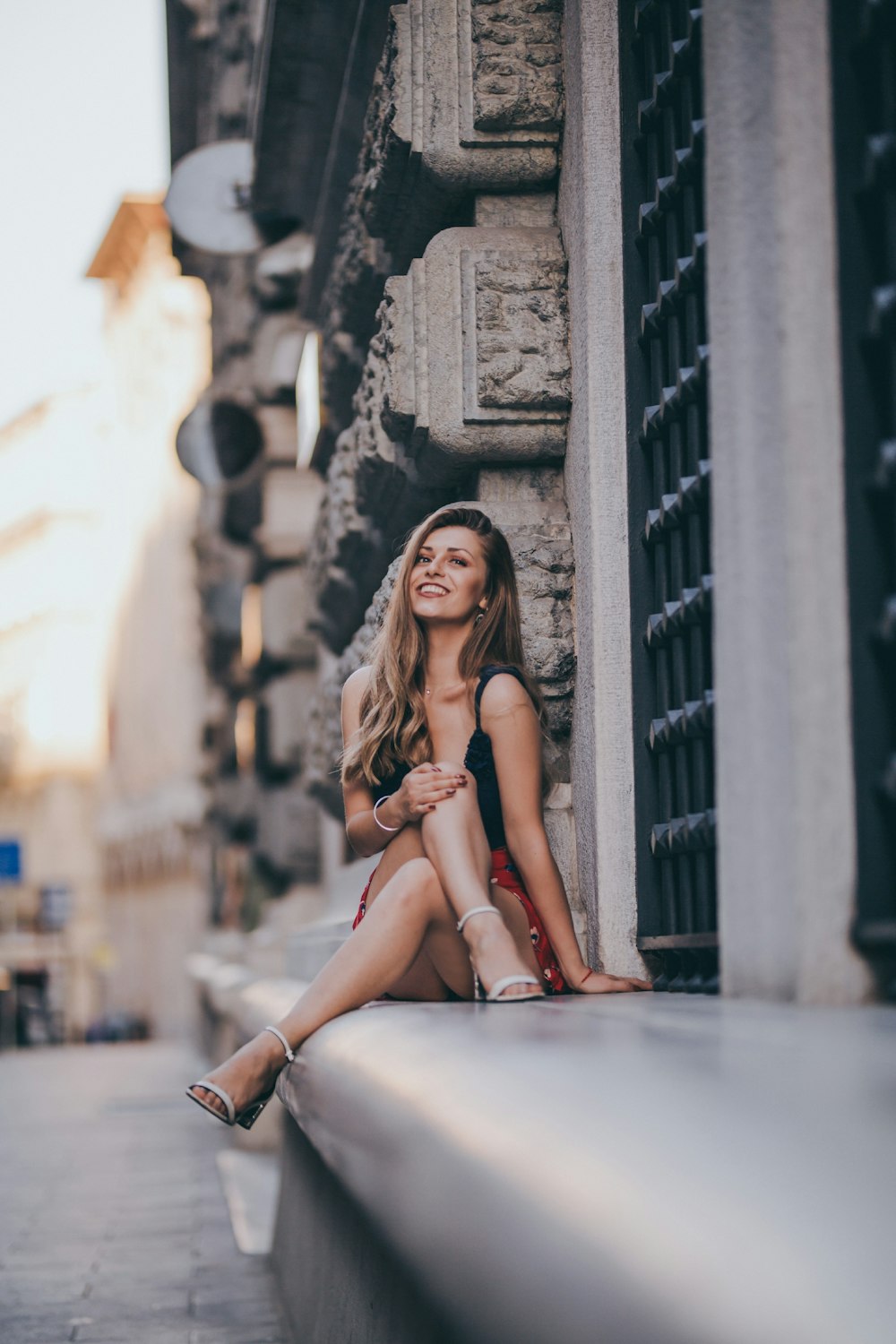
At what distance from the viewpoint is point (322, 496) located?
5730 mm

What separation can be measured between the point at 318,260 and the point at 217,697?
888 centimetres

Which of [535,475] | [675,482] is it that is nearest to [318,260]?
[535,475]

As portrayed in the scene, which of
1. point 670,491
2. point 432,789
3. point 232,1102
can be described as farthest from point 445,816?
point 670,491

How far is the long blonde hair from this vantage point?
3.56 metres

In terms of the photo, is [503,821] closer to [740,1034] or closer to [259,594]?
[740,1034]

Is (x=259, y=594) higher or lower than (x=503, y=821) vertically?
higher

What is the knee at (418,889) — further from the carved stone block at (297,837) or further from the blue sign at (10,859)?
the blue sign at (10,859)

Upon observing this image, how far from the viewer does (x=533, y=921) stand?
3.44 m

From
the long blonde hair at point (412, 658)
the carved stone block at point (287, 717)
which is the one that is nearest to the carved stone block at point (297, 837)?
the carved stone block at point (287, 717)

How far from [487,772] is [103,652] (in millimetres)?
38001

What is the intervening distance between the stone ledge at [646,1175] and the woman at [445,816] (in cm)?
99

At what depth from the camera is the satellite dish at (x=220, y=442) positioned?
990 centimetres

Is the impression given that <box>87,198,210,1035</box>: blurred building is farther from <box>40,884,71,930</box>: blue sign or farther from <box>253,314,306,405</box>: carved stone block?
<box>253,314,306,405</box>: carved stone block

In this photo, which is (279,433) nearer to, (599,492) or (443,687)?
(599,492)
